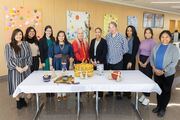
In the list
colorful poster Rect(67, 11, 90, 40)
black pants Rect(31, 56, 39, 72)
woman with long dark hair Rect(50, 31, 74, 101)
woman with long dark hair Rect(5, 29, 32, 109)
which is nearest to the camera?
woman with long dark hair Rect(5, 29, 32, 109)

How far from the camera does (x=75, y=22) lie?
696cm

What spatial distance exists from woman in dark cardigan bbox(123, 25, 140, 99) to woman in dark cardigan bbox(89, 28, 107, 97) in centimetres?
49

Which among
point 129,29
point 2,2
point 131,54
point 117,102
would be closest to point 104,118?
point 117,102

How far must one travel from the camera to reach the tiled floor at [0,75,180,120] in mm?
3273

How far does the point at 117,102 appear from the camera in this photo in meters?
3.89

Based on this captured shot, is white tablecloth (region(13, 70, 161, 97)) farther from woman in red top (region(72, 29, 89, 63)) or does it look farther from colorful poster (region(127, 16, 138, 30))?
colorful poster (region(127, 16, 138, 30))

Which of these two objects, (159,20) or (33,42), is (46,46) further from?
(159,20)

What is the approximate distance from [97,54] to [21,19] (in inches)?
107

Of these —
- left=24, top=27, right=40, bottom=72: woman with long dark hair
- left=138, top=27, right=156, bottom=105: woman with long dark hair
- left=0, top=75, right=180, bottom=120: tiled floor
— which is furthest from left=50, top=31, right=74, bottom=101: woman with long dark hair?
left=138, top=27, right=156, bottom=105: woman with long dark hair

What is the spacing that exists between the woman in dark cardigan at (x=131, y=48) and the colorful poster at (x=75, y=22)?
9.96 ft

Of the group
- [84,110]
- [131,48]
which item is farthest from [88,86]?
[131,48]

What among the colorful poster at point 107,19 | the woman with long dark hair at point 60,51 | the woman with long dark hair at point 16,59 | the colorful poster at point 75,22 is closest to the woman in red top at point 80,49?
the woman with long dark hair at point 60,51

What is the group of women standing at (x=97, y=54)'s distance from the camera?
3.25 m

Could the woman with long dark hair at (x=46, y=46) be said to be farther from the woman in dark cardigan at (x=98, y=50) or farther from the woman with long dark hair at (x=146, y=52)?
the woman with long dark hair at (x=146, y=52)
